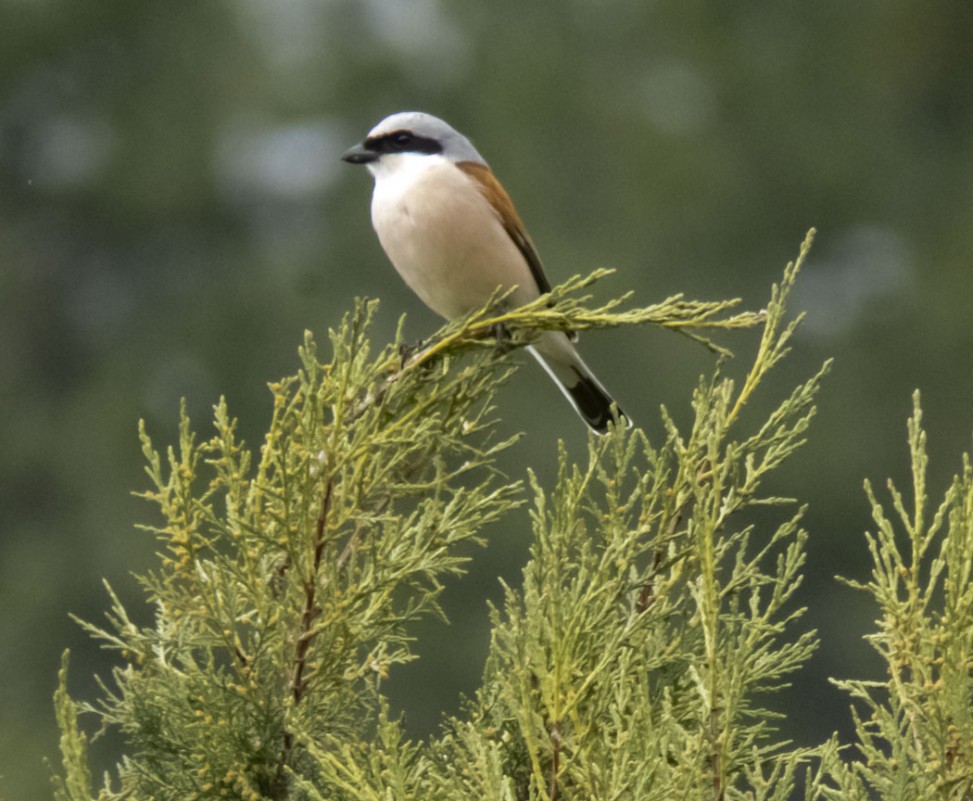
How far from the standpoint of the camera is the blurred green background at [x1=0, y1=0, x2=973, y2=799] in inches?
521

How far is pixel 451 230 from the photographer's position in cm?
349

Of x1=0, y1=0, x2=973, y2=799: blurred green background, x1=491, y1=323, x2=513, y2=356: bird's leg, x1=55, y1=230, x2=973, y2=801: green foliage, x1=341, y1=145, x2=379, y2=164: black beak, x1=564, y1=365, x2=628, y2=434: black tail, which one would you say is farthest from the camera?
x1=0, y1=0, x2=973, y2=799: blurred green background

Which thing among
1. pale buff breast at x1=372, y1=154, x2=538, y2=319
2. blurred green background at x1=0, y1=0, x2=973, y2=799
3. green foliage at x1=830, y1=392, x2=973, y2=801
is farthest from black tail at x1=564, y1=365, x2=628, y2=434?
blurred green background at x1=0, y1=0, x2=973, y2=799

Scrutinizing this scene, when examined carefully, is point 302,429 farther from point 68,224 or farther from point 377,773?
point 68,224

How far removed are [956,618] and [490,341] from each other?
794 millimetres

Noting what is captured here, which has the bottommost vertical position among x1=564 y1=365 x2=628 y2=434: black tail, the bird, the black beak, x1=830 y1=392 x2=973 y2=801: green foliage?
x1=564 y1=365 x2=628 y2=434: black tail

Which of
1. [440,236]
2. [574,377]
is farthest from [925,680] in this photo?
[574,377]

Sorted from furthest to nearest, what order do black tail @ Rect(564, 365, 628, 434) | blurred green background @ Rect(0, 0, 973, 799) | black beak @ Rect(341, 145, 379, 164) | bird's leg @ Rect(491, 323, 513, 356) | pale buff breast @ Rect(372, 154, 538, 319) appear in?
blurred green background @ Rect(0, 0, 973, 799), black tail @ Rect(564, 365, 628, 434), black beak @ Rect(341, 145, 379, 164), pale buff breast @ Rect(372, 154, 538, 319), bird's leg @ Rect(491, 323, 513, 356)

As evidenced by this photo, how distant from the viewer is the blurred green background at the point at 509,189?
13.2 m

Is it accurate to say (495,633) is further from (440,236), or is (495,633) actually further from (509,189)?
(509,189)

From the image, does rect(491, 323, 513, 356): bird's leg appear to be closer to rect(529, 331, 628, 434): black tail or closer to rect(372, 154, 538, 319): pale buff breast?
rect(372, 154, 538, 319): pale buff breast

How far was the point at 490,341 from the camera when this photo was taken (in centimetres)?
236

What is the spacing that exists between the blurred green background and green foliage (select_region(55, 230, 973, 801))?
9.50m

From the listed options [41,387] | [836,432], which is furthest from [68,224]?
[836,432]
